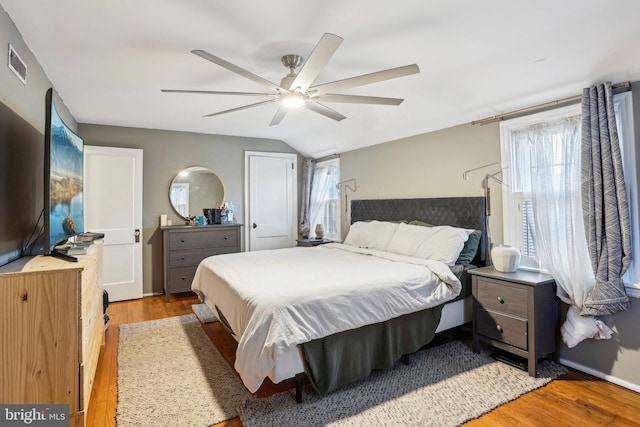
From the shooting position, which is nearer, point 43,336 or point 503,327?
point 43,336

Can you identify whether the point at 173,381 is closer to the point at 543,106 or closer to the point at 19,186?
the point at 19,186

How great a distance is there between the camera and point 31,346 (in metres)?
1.61

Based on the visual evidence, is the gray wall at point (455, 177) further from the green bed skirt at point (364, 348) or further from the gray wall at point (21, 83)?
the gray wall at point (21, 83)

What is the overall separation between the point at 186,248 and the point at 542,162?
13.8 feet

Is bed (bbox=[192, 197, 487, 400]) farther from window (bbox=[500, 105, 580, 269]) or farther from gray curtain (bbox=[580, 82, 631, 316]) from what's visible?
gray curtain (bbox=[580, 82, 631, 316])

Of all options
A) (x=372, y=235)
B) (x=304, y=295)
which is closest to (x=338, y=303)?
(x=304, y=295)

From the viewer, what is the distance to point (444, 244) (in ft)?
10.2

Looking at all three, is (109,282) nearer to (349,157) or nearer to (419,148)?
(349,157)

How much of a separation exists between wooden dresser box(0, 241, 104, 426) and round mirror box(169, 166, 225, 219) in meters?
3.22

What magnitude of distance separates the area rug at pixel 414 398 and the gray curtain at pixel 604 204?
2.29ft

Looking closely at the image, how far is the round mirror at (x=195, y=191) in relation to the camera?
489 cm

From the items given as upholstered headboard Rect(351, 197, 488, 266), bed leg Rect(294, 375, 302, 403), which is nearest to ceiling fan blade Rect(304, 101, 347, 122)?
upholstered headboard Rect(351, 197, 488, 266)

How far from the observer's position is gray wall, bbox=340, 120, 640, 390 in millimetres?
2348

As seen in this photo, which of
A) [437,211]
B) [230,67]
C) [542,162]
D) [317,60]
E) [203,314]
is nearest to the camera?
[317,60]
